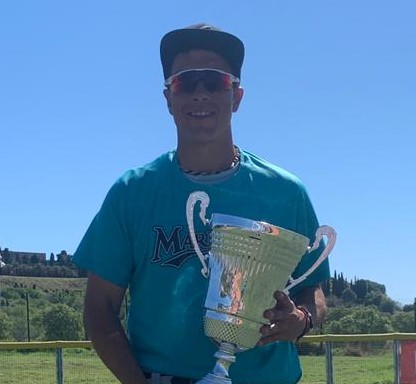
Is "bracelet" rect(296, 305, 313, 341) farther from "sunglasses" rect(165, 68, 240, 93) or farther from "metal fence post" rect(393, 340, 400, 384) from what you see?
"metal fence post" rect(393, 340, 400, 384)

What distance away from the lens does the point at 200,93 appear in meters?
2.65

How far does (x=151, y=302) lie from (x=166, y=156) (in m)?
0.48

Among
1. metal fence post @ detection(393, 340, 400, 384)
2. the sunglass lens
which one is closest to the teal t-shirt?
the sunglass lens

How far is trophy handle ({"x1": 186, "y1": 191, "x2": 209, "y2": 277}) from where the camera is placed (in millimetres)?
2432

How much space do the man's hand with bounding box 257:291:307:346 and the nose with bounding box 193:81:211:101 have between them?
0.66 meters

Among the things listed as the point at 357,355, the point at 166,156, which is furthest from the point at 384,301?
the point at 166,156

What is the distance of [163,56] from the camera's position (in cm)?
278

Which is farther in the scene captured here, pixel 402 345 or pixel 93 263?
pixel 402 345

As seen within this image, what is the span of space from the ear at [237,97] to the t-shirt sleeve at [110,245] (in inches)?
17.4

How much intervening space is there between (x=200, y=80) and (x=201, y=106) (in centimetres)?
8

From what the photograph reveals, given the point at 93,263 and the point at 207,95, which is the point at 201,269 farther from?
the point at 207,95

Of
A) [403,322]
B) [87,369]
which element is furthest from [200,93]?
[403,322]

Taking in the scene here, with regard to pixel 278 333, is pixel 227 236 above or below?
above

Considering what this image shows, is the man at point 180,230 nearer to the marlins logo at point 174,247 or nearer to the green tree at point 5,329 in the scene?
the marlins logo at point 174,247
